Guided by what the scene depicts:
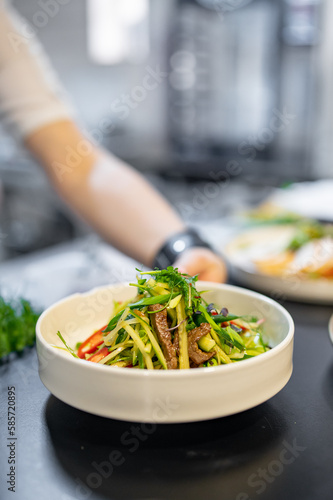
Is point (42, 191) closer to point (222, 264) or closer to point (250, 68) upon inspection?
point (250, 68)

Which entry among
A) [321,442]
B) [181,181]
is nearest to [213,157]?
[181,181]

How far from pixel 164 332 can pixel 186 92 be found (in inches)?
189

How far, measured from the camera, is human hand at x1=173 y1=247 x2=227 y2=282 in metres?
1.17

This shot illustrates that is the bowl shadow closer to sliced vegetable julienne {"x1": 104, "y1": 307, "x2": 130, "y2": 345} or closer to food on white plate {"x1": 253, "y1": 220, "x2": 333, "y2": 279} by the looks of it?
sliced vegetable julienne {"x1": 104, "y1": 307, "x2": 130, "y2": 345}

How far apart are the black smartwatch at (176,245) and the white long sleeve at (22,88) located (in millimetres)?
559

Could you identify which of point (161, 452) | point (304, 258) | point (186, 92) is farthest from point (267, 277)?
point (186, 92)

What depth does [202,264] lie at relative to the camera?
46.9 inches

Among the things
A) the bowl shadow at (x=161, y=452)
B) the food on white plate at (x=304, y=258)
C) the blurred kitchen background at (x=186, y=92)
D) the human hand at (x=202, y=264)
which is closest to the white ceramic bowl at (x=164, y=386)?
the bowl shadow at (x=161, y=452)

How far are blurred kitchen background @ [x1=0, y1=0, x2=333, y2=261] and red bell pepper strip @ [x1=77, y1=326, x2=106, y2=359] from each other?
252 centimetres

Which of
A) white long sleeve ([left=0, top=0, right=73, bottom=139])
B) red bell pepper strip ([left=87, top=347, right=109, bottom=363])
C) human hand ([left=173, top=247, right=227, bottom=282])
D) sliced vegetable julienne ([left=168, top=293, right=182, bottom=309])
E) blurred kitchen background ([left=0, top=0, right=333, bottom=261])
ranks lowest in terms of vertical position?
blurred kitchen background ([left=0, top=0, right=333, bottom=261])

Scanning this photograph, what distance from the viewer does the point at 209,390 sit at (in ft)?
2.04

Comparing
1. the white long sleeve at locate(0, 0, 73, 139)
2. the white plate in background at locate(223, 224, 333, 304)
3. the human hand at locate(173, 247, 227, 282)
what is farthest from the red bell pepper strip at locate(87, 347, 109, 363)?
the white long sleeve at locate(0, 0, 73, 139)

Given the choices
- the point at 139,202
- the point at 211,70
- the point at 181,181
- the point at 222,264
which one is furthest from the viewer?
the point at 211,70

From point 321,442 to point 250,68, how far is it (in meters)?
4.52
